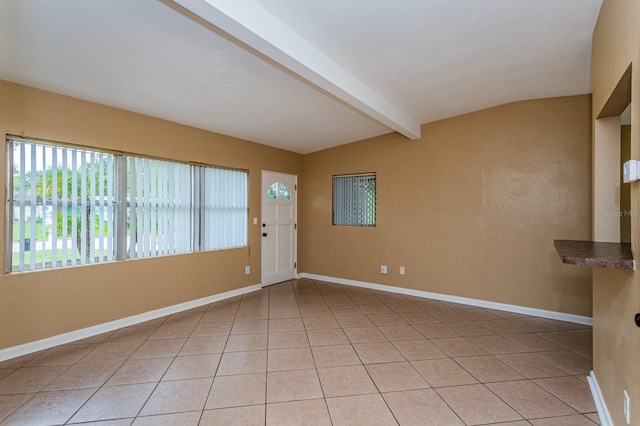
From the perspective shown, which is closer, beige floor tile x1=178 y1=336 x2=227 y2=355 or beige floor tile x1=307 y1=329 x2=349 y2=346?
beige floor tile x1=178 y1=336 x2=227 y2=355

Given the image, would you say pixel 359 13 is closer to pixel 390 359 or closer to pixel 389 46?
pixel 389 46

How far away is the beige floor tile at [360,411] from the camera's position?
1.81 meters

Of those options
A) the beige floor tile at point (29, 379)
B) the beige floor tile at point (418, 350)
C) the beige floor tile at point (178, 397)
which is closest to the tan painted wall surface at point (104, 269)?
the beige floor tile at point (29, 379)

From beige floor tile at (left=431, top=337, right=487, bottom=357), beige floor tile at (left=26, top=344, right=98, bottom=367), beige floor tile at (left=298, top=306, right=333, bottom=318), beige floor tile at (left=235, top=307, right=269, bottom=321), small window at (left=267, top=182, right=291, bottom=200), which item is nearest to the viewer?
beige floor tile at (left=26, top=344, right=98, bottom=367)

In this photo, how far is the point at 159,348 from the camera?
2.76 metres

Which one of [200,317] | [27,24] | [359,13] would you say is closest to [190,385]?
[200,317]

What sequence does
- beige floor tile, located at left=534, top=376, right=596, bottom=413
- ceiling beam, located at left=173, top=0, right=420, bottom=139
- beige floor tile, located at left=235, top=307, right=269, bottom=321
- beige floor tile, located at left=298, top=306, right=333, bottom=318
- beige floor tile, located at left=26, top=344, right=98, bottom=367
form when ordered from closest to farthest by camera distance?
ceiling beam, located at left=173, top=0, right=420, bottom=139 → beige floor tile, located at left=534, top=376, right=596, bottom=413 → beige floor tile, located at left=26, top=344, right=98, bottom=367 → beige floor tile, located at left=235, top=307, right=269, bottom=321 → beige floor tile, located at left=298, top=306, right=333, bottom=318

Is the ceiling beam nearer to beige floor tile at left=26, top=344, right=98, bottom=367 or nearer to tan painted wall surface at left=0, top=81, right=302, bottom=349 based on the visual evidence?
tan painted wall surface at left=0, top=81, right=302, bottom=349

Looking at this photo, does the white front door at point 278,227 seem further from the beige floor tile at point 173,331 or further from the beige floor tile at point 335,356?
the beige floor tile at point 335,356

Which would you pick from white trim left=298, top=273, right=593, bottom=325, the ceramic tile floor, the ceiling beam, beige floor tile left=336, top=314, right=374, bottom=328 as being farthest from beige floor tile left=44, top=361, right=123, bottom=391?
white trim left=298, top=273, right=593, bottom=325

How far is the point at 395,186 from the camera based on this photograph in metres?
4.75

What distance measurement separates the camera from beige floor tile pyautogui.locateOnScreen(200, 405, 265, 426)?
5.88 ft

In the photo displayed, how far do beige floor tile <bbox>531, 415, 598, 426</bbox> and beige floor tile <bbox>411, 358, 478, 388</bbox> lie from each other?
1.52ft

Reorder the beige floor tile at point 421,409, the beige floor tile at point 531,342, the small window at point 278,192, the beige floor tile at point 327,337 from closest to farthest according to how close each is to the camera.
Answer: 1. the beige floor tile at point 421,409
2. the beige floor tile at point 531,342
3. the beige floor tile at point 327,337
4. the small window at point 278,192
